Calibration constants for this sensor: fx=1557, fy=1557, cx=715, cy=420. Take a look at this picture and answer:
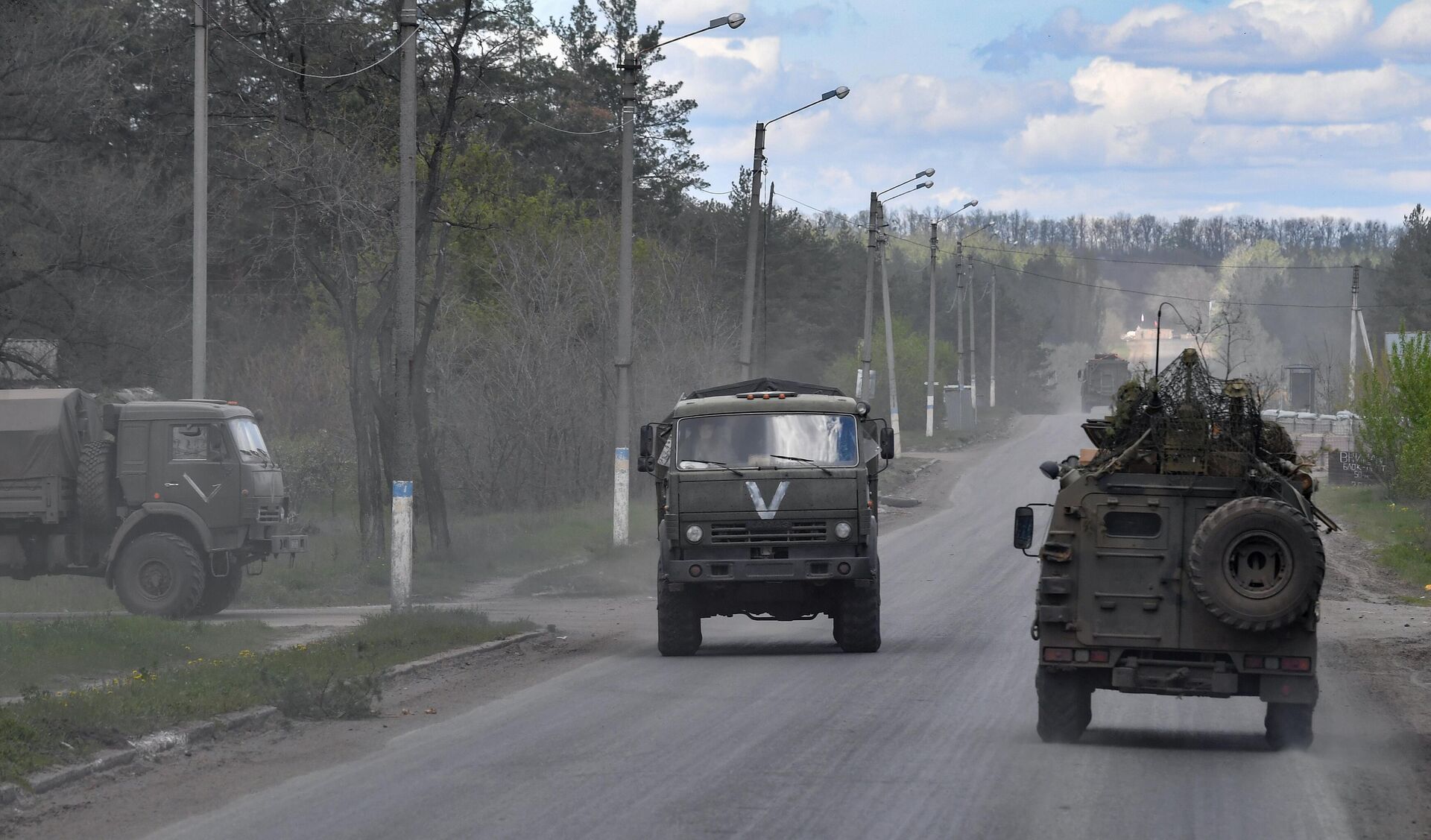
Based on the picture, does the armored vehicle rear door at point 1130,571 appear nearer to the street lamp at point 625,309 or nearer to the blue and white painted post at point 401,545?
the blue and white painted post at point 401,545

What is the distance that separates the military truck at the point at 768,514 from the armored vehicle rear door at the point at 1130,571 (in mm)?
5049

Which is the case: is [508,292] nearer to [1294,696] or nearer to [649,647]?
[649,647]

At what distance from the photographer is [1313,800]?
348 inches

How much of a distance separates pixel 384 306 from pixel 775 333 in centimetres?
5204

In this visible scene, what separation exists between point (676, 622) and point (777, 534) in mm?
1409

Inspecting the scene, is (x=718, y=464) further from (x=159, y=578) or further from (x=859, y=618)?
(x=159, y=578)

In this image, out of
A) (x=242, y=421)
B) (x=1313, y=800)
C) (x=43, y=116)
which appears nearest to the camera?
(x=1313, y=800)

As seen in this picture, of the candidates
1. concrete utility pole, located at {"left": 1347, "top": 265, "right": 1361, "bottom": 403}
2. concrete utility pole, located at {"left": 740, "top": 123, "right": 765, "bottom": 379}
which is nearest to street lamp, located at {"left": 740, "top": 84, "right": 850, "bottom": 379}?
concrete utility pole, located at {"left": 740, "top": 123, "right": 765, "bottom": 379}

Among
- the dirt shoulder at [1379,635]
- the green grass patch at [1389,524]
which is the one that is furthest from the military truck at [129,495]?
the green grass patch at [1389,524]

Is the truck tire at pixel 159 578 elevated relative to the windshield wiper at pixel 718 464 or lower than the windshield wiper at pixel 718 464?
lower

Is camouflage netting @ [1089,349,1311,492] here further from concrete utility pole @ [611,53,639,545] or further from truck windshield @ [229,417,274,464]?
concrete utility pole @ [611,53,639,545]

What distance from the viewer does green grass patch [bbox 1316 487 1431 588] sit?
26922 millimetres

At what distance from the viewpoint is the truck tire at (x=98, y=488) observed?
65.3 ft

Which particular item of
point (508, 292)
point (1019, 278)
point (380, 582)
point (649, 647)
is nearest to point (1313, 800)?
point (649, 647)
